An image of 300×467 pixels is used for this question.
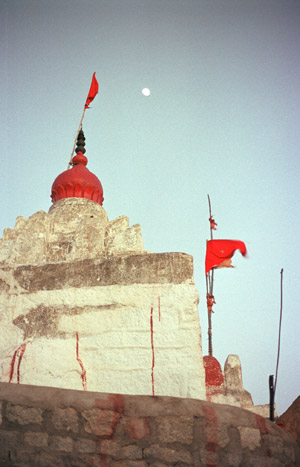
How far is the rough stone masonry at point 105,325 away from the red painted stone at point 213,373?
5.94 meters

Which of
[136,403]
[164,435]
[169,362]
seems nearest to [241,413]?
[164,435]

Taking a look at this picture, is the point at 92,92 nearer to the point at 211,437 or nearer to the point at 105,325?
the point at 105,325

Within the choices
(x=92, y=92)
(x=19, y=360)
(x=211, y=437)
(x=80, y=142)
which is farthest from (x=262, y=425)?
(x=92, y=92)

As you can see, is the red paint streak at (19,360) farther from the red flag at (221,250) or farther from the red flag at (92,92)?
the red flag at (92,92)

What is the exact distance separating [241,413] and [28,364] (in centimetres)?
216

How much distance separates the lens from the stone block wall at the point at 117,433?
2338 mm

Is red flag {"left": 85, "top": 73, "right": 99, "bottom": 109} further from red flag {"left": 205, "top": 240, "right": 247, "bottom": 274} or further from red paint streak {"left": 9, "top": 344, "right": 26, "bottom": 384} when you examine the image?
red paint streak {"left": 9, "top": 344, "right": 26, "bottom": 384}

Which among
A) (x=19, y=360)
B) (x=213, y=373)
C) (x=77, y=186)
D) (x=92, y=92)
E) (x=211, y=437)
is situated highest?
(x=92, y=92)

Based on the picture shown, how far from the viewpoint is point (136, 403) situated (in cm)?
249

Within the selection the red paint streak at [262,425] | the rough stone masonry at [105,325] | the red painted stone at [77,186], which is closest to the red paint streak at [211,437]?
the red paint streak at [262,425]

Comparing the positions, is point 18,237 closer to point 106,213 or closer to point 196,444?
point 106,213

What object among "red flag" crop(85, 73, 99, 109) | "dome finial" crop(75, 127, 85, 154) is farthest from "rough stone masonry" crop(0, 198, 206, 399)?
"red flag" crop(85, 73, 99, 109)

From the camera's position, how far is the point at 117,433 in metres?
2.39

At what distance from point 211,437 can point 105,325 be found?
1625 millimetres
